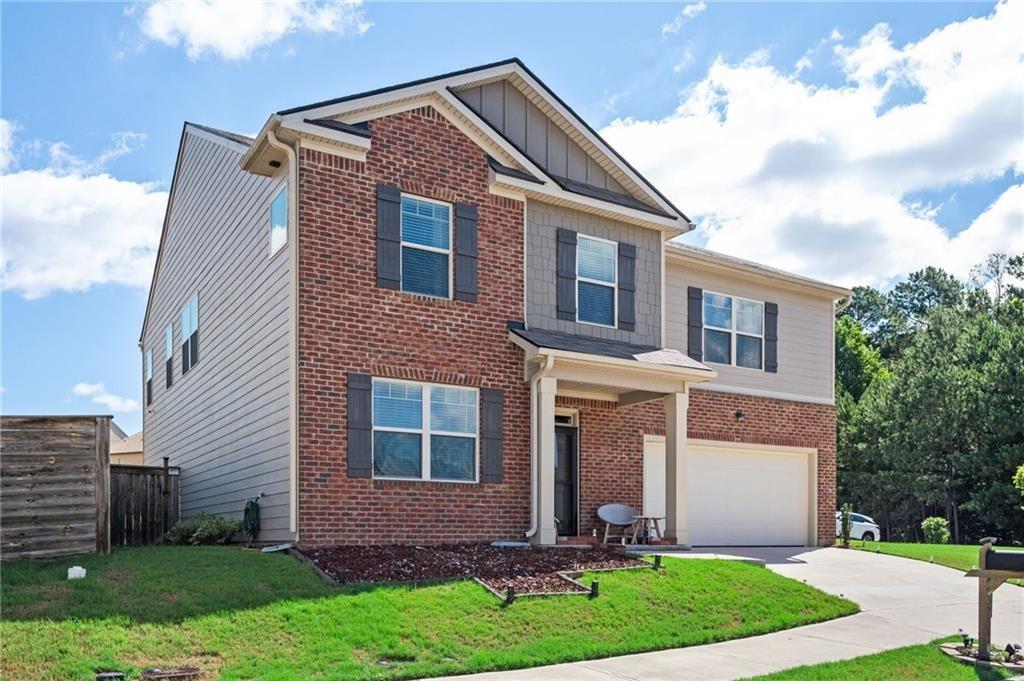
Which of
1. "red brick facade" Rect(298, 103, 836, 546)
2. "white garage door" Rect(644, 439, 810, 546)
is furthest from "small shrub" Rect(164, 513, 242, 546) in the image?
"white garage door" Rect(644, 439, 810, 546)

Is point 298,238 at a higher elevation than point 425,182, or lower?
lower

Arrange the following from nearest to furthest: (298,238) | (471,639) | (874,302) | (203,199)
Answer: (471,639) → (298,238) → (203,199) → (874,302)

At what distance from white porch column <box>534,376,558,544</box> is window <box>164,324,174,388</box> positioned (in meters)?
10.4

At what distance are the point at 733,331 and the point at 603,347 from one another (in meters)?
5.07

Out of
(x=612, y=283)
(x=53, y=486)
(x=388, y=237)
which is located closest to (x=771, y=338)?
(x=612, y=283)

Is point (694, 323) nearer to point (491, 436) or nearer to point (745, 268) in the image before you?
point (745, 268)

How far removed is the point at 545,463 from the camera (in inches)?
631

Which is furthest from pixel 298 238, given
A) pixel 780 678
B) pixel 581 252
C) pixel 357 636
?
pixel 780 678

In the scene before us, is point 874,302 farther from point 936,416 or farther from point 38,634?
point 38,634

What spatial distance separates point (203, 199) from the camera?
20812 mm

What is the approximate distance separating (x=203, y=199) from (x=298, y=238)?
23.5ft

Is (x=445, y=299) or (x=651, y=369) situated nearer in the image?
(x=445, y=299)

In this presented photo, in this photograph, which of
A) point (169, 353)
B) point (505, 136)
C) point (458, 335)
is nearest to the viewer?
point (458, 335)

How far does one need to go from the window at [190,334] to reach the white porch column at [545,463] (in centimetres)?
797
